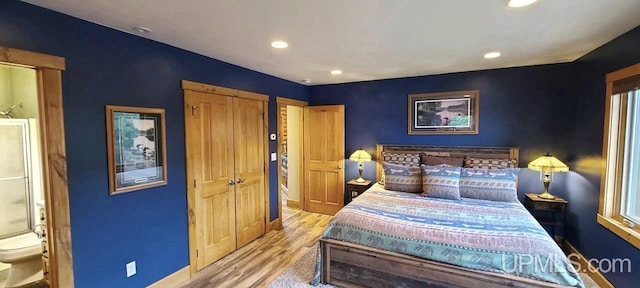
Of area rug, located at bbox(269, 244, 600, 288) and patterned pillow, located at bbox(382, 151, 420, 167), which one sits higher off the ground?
patterned pillow, located at bbox(382, 151, 420, 167)

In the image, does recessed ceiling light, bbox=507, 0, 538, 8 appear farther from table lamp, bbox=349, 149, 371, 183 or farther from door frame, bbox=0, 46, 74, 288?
door frame, bbox=0, 46, 74, 288

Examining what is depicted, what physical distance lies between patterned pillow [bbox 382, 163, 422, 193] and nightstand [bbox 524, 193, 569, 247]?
1.37 metres

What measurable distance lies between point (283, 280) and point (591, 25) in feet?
11.5

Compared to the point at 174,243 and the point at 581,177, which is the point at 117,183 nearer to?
the point at 174,243

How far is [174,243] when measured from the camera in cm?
275

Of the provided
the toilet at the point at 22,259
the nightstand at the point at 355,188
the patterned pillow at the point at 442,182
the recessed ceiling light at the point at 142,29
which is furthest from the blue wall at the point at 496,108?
the toilet at the point at 22,259

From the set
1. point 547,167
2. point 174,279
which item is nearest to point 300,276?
point 174,279

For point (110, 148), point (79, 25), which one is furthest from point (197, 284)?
point (79, 25)

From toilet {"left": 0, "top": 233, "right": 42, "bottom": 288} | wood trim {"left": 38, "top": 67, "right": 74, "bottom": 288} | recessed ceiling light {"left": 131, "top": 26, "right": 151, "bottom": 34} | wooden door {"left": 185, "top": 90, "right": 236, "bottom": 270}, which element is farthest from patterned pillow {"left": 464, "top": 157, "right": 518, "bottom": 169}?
toilet {"left": 0, "top": 233, "right": 42, "bottom": 288}

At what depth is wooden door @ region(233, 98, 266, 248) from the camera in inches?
139

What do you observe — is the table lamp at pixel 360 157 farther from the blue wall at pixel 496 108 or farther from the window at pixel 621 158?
the window at pixel 621 158

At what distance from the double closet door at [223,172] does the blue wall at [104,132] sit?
0.14 meters

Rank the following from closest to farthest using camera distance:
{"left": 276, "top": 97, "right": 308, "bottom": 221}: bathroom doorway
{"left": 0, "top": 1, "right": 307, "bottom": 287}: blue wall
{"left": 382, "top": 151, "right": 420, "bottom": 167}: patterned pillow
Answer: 1. {"left": 0, "top": 1, "right": 307, "bottom": 287}: blue wall
2. {"left": 382, "top": 151, "right": 420, "bottom": 167}: patterned pillow
3. {"left": 276, "top": 97, "right": 308, "bottom": 221}: bathroom doorway

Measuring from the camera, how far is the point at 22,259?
2.64 m
